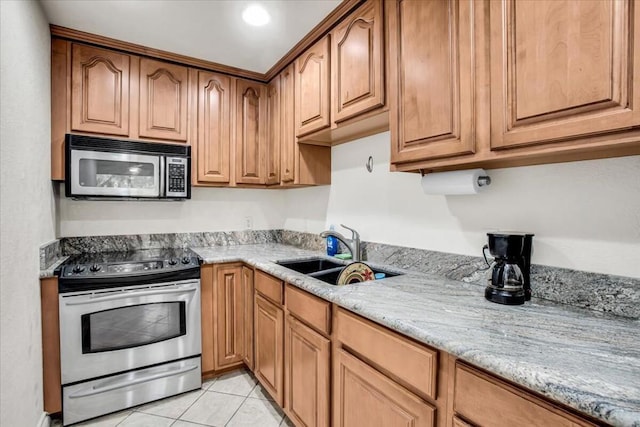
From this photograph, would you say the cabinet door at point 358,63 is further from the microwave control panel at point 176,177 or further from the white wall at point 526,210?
the microwave control panel at point 176,177

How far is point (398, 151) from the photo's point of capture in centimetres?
142

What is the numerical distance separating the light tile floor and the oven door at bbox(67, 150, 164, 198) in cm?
142

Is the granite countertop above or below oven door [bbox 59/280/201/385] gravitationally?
above

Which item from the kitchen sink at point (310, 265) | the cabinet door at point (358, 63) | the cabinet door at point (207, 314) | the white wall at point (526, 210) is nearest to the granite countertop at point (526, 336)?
the white wall at point (526, 210)

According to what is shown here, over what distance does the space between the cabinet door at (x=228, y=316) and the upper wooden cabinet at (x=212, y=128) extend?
811mm

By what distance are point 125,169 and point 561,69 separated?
250cm

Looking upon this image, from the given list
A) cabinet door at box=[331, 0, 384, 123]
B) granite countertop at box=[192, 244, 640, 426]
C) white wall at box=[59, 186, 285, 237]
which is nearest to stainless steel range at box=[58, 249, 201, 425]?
white wall at box=[59, 186, 285, 237]

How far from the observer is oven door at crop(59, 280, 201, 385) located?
182 cm

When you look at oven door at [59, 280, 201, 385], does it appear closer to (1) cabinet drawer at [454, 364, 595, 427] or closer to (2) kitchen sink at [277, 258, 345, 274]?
(2) kitchen sink at [277, 258, 345, 274]

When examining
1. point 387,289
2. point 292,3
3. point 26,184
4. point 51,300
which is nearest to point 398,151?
point 387,289

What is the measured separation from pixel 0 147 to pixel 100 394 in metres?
1.51

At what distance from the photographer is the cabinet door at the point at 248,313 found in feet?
7.30

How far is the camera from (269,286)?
191 centimetres

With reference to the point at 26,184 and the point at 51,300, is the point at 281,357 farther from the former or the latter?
the point at 26,184
